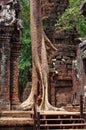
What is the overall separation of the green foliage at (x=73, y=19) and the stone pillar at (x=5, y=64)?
6914 millimetres

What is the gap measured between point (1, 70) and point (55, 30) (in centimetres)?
1136

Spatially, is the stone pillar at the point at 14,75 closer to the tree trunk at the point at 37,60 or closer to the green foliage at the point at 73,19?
the tree trunk at the point at 37,60

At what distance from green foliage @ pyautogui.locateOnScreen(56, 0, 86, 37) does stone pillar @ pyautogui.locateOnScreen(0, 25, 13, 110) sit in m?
6.91

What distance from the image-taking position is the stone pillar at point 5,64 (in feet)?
34.6

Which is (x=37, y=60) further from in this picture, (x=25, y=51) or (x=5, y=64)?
(x=25, y=51)

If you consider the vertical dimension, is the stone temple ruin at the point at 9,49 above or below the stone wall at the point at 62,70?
above

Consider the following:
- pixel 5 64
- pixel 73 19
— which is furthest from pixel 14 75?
pixel 73 19

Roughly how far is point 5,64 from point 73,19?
809 cm

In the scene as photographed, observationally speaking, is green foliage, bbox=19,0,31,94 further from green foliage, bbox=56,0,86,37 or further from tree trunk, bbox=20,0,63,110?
tree trunk, bbox=20,0,63,110

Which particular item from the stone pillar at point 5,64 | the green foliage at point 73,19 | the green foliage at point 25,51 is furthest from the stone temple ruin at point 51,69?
the green foliage at point 25,51

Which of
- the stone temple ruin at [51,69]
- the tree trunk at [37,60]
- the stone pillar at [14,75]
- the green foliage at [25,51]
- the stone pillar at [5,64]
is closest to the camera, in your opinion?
the stone temple ruin at [51,69]

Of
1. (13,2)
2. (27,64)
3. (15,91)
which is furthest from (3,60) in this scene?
(27,64)

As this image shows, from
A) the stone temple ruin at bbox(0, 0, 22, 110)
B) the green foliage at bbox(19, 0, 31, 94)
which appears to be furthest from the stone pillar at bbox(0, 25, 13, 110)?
the green foliage at bbox(19, 0, 31, 94)

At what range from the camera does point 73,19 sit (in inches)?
715
